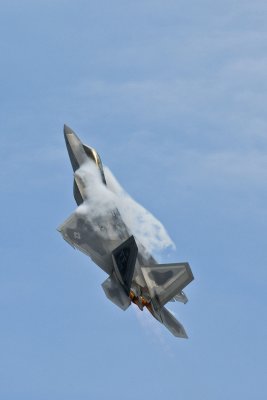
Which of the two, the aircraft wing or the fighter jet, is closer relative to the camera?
the fighter jet

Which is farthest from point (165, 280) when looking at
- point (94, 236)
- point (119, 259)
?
point (94, 236)

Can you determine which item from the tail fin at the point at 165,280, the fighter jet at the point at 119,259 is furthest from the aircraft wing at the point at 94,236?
the tail fin at the point at 165,280

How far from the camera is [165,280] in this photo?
13162cm

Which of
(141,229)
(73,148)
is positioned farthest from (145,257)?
(73,148)

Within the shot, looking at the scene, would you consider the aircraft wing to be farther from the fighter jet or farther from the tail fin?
the tail fin

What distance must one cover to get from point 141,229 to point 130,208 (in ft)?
7.22

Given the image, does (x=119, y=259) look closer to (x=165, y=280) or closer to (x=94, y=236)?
(x=94, y=236)

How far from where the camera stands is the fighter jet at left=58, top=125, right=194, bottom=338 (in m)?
130

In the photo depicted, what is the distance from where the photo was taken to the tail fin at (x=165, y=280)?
5138 inches

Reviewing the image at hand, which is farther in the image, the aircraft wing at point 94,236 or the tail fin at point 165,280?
the aircraft wing at point 94,236

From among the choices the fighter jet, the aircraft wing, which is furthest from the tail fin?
the aircraft wing

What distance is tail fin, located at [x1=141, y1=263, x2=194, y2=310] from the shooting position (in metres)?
130

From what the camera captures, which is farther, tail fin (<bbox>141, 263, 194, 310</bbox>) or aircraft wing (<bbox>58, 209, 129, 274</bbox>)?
aircraft wing (<bbox>58, 209, 129, 274</bbox>)

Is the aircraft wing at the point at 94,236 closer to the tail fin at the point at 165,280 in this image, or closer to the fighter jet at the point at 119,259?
the fighter jet at the point at 119,259
